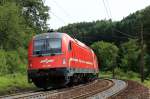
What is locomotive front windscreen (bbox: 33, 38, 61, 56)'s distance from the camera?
2841 cm

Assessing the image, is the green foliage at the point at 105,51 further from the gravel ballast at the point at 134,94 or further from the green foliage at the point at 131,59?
the gravel ballast at the point at 134,94

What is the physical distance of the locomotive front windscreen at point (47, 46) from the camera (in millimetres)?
28406

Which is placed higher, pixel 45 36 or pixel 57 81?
pixel 45 36

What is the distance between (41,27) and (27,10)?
381cm

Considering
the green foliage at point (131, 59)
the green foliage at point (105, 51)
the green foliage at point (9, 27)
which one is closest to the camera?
the green foliage at point (9, 27)

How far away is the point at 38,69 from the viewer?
91.8 ft

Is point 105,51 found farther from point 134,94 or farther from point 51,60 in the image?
point 134,94

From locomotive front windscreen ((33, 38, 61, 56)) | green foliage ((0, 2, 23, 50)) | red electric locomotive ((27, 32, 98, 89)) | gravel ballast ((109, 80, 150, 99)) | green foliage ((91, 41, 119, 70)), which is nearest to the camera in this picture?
gravel ballast ((109, 80, 150, 99))

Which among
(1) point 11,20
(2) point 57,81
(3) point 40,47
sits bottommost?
(2) point 57,81

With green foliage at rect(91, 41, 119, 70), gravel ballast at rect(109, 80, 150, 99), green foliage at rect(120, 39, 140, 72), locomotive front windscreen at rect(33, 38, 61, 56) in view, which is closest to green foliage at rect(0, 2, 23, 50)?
locomotive front windscreen at rect(33, 38, 61, 56)

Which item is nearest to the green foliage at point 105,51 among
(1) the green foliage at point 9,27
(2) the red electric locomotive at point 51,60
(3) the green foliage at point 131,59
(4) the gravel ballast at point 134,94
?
(3) the green foliage at point 131,59

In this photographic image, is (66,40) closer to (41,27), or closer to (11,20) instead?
Result: (11,20)

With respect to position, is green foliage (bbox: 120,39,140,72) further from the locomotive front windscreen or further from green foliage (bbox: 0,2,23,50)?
the locomotive front windscreen

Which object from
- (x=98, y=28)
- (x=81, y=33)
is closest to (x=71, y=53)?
(x=81, y=33)
